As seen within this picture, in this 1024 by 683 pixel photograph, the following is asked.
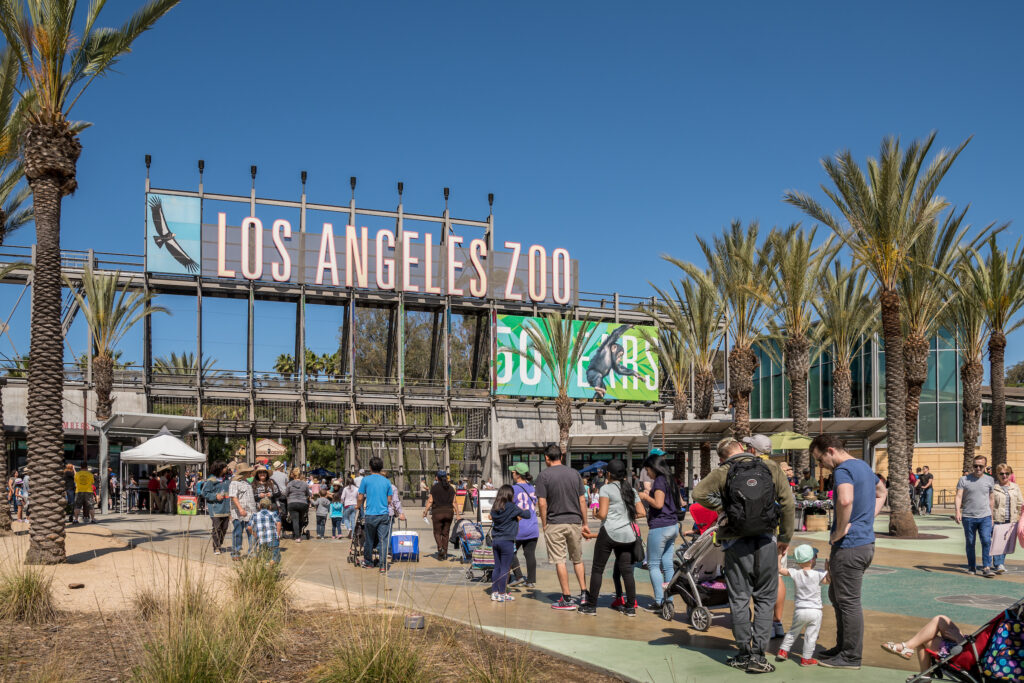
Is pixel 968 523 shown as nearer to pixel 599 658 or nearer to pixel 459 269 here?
pixel 599 658

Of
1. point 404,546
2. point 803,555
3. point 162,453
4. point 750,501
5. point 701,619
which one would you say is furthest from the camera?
point 162,453

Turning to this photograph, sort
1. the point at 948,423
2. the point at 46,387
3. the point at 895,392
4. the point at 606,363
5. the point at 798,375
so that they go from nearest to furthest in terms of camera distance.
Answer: the point at 46,387, the point at 895,392, the point at 798,375, the point at 948,423, the point at 606,363

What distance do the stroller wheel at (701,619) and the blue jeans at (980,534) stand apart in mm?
6300

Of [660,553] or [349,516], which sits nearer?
[660,553]

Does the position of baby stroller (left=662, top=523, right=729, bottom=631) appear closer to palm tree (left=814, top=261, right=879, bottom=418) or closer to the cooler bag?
the cooler bag

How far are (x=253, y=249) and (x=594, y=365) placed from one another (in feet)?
53.0

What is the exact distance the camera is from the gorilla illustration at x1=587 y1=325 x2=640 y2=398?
41.9 m

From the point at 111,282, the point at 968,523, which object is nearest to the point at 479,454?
the point at 111,282

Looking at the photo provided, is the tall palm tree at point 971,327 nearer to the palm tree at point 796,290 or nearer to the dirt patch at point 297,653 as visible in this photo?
the palm tree at point 796,290

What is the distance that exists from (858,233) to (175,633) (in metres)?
17.3

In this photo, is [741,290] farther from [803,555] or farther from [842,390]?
[803,555]

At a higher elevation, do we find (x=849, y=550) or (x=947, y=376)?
(x=947, y=376)

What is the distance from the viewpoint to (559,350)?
35.7 meters

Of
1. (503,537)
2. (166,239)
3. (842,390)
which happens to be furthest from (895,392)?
(166,239)
